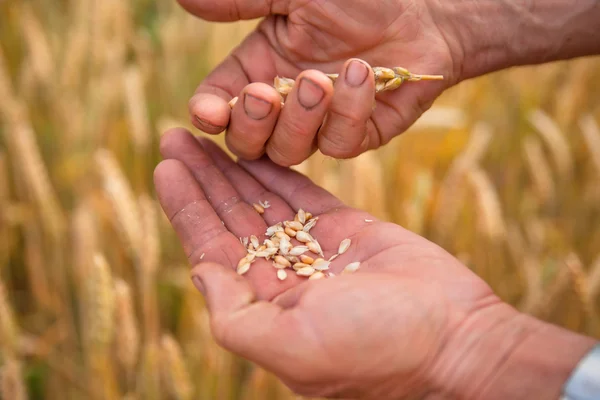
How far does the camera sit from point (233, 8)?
1.33 metres

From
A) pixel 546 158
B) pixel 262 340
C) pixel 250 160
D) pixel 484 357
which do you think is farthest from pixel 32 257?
pixel 546 158

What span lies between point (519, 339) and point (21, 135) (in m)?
1.10

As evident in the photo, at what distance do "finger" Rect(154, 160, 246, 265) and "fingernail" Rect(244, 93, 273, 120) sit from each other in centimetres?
18

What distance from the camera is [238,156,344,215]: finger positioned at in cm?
126

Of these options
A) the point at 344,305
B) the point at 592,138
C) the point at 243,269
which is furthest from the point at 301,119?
the point at 592,138

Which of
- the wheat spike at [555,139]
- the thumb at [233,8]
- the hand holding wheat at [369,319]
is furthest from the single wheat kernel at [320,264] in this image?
the wheat spike at [555,139]

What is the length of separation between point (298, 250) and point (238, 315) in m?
0.29

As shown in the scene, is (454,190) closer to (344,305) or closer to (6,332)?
(344,305)

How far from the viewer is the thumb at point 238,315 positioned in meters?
0.83

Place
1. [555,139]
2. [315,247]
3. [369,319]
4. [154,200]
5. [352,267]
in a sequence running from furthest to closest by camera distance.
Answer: [154,200] < [555,139] < [315,247] < [352,267] < [369,319]

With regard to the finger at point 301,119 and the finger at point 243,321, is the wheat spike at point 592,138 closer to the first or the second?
the finger at point 301,119

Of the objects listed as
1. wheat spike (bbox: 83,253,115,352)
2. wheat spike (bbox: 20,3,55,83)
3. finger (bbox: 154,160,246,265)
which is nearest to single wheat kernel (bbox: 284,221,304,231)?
finger (bbox: 154,160,246,265)

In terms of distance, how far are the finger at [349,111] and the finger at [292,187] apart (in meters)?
0.10

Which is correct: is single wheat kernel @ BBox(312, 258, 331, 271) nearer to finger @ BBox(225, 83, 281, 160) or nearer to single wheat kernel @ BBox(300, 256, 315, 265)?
single wheat kernel @ BBox(300, 256, 315, 265)
